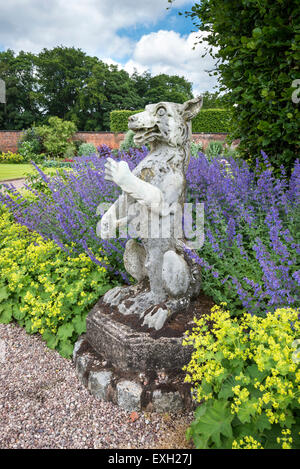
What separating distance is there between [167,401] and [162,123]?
1.89 m

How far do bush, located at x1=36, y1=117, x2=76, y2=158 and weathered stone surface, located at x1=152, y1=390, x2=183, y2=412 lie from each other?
2505 centimetres

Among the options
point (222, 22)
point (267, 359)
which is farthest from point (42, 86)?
point (267, 359)

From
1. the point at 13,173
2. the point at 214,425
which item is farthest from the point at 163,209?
the point at 13,173

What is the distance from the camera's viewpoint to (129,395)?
2170 millimetres

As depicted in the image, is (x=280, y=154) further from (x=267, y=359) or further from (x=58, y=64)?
(x=58, y=64)

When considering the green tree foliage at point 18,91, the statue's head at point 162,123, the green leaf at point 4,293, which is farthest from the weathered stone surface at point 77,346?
the green tree foliage at point 18,91

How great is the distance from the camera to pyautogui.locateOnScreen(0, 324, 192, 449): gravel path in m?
2.02

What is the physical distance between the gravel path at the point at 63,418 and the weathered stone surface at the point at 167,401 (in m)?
0.05

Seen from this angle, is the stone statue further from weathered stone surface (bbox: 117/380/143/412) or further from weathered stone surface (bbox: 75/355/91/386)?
weathered stone surface (bbox: 75/355/91/386)

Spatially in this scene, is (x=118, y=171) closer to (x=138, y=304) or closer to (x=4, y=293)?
(x=138, y=304)

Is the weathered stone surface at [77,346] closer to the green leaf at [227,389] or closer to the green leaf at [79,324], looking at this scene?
the green leaf at [79,324]

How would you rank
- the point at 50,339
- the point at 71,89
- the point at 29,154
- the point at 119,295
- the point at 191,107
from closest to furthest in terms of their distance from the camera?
the point at 191,107 < the point at 119,295 < the point at 50,339 < the point at 29,154 < the point at 71,89

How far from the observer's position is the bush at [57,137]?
85.3 feet
